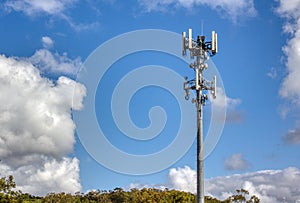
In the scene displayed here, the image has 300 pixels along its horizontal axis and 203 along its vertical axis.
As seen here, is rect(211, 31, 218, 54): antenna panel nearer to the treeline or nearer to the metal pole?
the metal pole

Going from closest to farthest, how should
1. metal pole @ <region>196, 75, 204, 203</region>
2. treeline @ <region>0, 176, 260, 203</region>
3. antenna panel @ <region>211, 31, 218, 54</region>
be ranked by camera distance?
1. metal pole @ <region>196, 75, 204, 203</region>
2. antenna panel @ <region>211, 31, 218, 54</region>
3. treeline @ <region>0, 176, 260, 203</region>

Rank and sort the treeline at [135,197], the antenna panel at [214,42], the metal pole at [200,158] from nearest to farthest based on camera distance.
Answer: the metal pole at [200,158], the antenna panel at [214,42], the treeline at [135,197]

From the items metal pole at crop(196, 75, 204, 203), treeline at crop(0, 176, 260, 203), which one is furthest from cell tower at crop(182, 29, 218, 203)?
treeline at crop(0, 176, 260, 203)

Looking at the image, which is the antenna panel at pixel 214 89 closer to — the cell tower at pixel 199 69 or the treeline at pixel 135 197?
the cell tower at pixel 199 69

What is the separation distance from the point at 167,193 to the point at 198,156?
52054mm

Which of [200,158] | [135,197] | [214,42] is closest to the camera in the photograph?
[200,158]

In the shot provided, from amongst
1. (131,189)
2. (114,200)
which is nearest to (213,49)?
(131,189)

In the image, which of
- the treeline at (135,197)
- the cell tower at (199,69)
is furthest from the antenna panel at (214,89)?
the treeline at (135,197)

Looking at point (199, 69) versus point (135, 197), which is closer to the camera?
point (199, 69)

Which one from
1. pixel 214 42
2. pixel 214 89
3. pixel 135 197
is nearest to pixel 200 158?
pixel 214 89

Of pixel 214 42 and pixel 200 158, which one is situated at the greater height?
pixel 214 42

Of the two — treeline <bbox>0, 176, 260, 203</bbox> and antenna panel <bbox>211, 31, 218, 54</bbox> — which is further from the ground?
treeline <bbox>0, 176, 260, 203</bbox>

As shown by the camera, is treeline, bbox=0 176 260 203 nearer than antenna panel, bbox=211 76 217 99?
No

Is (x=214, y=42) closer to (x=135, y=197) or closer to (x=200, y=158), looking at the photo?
(x=200, y=158)
